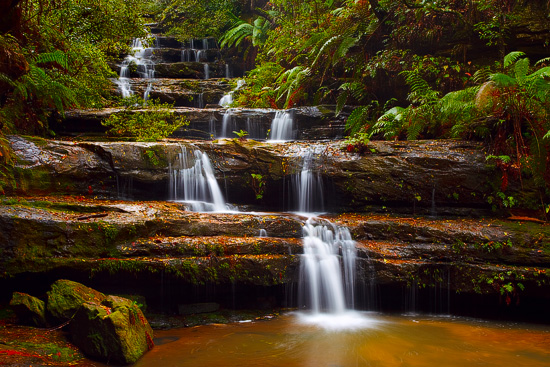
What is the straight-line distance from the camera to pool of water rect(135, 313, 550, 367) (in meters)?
3.48

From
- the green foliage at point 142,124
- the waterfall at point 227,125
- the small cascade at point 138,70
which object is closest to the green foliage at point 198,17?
the small cascade at point 138,70

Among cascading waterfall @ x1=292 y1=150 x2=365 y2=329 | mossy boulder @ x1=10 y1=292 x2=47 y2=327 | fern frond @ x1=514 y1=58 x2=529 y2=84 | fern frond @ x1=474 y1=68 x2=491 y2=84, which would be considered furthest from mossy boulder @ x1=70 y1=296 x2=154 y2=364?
fern frond @ x1=474 y1=68 x2=491 y2=84

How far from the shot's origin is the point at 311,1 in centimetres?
1295

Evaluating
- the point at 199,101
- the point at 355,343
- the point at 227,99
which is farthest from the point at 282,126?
the point at 355,343

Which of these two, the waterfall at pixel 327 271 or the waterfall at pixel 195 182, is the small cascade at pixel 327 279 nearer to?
the waterfall at pixel 327 271

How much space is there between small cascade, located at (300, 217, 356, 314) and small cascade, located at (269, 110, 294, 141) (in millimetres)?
4770

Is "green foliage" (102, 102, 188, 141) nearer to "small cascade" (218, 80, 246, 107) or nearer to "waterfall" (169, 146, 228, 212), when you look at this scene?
"waterfall" (169, 146, 228, 212)

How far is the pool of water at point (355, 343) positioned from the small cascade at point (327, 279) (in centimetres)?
28

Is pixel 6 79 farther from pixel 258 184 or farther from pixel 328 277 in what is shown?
pixel 328 277

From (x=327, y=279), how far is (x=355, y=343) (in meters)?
1.21

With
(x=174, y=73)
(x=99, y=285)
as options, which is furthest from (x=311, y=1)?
(x=99, y=285)

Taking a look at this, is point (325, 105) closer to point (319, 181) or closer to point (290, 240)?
point (319, 181)

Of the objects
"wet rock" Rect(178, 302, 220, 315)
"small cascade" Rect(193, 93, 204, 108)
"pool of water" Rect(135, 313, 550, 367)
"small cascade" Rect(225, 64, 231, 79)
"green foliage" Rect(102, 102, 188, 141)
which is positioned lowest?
"pool of water" Rect(135, 313, 550, 367)

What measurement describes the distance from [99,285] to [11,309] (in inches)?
35.5
